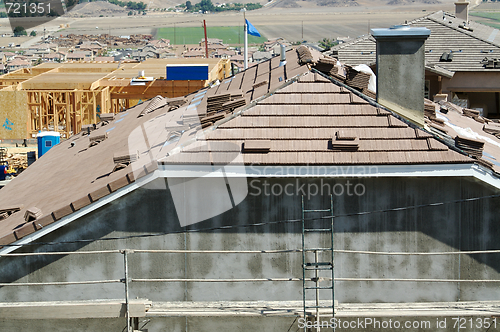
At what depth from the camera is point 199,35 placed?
13412 cm

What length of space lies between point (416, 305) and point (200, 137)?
4541 mm

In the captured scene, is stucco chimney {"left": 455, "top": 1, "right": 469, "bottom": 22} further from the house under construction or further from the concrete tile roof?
the concrete tile roof

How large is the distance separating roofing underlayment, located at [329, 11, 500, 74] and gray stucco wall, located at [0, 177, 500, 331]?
64.3 feet

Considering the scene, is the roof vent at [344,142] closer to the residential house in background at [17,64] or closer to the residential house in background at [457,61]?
the residential house in background at [457,61]

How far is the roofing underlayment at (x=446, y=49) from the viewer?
28.8 metres

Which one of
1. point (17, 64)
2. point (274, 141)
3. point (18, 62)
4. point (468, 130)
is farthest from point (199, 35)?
point (274, 141)

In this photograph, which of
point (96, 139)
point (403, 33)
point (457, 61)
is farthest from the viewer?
point (457, 61)

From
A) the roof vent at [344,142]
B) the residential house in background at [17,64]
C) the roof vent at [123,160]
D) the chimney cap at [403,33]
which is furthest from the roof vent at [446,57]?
the residential house in background at [17,64]

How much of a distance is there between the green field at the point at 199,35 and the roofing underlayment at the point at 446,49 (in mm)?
89951

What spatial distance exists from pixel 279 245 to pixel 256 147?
5.50 feet

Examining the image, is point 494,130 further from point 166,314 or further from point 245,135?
point 166,314

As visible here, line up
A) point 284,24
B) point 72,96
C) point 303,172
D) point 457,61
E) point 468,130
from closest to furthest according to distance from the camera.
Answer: point 303,172 < point 468,130 < point 457,61 < point 72,96 < point 284,24

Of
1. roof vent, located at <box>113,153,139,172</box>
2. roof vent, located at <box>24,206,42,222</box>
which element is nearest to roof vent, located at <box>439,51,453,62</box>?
roof vent, located at <box>113,153,139,172</box>

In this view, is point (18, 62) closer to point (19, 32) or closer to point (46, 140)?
point (46, 140)
